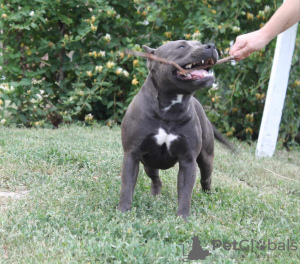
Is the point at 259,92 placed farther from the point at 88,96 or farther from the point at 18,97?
the point at 18,97

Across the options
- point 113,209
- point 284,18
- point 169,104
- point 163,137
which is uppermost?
point 284,18

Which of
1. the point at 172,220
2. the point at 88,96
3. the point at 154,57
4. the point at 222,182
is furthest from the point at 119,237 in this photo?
the point at 88,96

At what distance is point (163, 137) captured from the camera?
3.39 metres

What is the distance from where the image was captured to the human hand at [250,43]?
3.41 m

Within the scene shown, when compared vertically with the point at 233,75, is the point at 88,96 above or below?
below

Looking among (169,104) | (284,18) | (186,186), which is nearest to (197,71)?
(169,104)

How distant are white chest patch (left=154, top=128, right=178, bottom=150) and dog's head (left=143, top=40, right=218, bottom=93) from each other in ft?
1.05

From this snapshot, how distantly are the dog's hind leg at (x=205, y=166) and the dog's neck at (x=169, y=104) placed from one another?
2.24 feet

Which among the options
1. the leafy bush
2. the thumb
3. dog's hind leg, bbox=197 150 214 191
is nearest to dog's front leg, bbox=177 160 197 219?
dog's hind leg, bbox=197 150 214 191

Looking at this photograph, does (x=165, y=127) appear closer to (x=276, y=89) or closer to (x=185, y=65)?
(x=185, y=65)

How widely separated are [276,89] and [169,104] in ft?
10.1

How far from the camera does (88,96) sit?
6.64 meters

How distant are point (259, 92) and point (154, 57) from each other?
4.12 metres

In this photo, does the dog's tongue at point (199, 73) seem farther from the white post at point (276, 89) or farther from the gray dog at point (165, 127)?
the white post at point (276, 89)
